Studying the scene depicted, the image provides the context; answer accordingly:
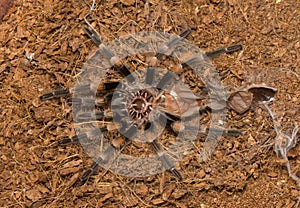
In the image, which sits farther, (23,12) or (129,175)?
(23,12)

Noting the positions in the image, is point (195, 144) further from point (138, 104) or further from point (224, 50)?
point (224, 50)

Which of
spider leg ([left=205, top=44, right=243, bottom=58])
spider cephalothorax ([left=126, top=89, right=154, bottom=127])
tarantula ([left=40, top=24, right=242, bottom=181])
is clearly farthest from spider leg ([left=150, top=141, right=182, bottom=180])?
spider leg ([left=205, top=44, right=243, bottom=58])

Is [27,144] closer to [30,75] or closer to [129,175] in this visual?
[30,75]

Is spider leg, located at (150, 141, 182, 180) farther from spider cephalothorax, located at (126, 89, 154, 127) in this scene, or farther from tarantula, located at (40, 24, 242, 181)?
spider cephalothorax, located at (126, 89, 154, 127)

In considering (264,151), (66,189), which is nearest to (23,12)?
(66,189)

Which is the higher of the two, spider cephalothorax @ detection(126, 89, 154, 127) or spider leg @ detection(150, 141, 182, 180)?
spider cephalothorax @ detection(126, 89, 154, 127)

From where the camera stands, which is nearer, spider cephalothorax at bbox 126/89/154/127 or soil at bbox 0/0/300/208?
soil at bbox 0/0/300/208
